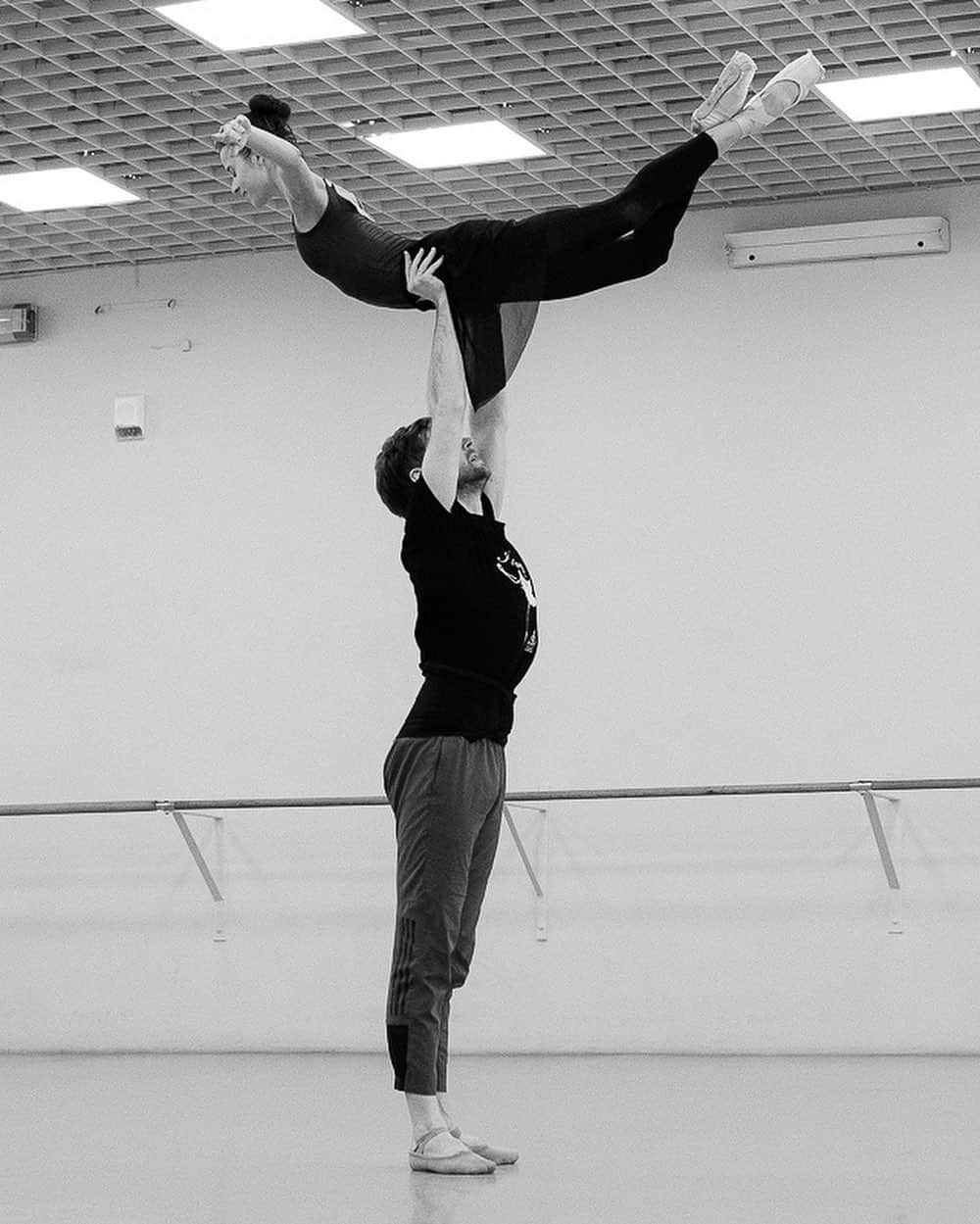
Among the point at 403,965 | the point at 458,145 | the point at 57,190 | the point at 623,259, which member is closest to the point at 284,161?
the point at 623,259

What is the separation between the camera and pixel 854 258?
6207 millimetres

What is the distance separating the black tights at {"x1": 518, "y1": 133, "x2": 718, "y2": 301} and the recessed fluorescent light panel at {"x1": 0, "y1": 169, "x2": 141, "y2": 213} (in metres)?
2.93

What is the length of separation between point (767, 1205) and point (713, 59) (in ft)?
9.92

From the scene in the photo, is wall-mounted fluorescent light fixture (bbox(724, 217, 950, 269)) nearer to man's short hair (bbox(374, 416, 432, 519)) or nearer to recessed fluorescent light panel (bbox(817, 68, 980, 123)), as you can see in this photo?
recessed fluorescent light panel (bbox(817, 68, 980, 123))

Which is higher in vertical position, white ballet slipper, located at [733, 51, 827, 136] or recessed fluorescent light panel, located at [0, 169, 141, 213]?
recessed fluorescent light panel, located at [0, 169, 141, 213]

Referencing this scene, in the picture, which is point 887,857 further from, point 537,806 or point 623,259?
point 623,259

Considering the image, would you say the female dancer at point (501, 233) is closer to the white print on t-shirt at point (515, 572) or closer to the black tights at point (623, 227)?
the black tights at point (623, 227)

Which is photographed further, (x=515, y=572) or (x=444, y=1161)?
(x=515, y=572)

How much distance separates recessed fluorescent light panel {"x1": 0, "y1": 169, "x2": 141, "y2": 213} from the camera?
6.06 meters

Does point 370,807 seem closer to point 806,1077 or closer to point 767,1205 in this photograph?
point 806,1077

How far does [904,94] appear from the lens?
211 inches

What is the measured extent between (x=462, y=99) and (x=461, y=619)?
2.24 meters

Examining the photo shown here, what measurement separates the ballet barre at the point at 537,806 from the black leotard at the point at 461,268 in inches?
95.4

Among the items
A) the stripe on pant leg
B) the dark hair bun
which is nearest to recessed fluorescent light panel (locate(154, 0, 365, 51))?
the dark hair bun
